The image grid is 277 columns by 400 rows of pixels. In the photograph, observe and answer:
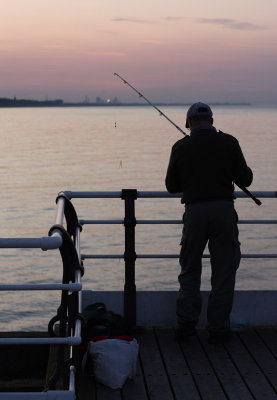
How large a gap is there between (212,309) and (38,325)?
10.9m

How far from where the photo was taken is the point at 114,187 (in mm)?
34094

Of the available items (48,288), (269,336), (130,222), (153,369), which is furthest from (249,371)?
(48,288)

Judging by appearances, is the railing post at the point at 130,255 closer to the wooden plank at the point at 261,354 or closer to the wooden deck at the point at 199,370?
the wooden deck at the point at 199,370

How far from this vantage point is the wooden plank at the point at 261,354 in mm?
4379

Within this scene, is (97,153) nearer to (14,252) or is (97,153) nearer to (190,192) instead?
(14,252)

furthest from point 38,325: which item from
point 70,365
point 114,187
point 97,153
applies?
point 97,153

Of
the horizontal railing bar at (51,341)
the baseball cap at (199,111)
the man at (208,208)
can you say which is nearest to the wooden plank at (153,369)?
the man at (208,208)

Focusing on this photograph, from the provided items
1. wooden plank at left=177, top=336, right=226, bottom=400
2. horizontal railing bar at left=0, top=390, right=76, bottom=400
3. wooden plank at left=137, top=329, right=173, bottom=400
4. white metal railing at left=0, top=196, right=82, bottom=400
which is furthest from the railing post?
horizontal railing bar at left=0, top=390, right=76, bottom=400

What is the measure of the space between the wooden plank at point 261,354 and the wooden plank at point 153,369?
61cm

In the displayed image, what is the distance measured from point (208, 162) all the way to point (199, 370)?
131 cm

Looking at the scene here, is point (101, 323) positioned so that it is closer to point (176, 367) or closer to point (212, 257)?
point (176, 367)

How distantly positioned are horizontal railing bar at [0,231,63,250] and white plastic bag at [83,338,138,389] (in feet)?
4.32

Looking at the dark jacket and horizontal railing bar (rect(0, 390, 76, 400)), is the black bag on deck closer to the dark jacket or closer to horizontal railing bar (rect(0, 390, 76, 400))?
the dark jacket

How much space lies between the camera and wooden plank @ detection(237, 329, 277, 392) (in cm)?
438
